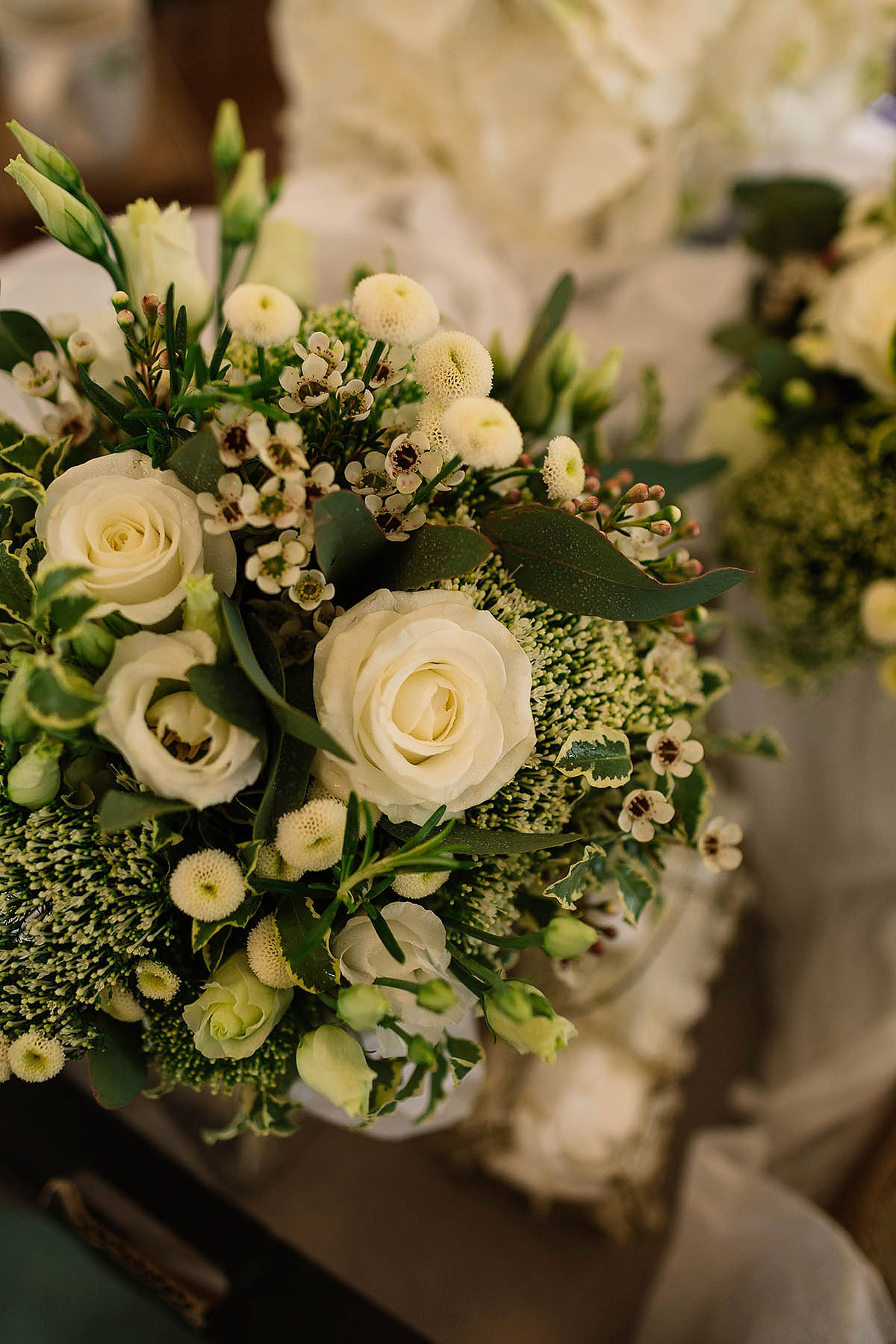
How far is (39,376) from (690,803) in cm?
42

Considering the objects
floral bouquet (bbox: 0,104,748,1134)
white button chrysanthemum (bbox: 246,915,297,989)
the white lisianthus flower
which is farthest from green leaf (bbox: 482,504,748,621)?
the white lisianthus flower

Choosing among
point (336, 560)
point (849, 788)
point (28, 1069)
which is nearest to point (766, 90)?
point (849, 788)

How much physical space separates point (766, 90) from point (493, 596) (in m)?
0.93

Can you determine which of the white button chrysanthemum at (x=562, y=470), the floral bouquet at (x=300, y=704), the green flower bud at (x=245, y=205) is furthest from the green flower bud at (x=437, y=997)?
the green flower bud at (x=245, y=205)

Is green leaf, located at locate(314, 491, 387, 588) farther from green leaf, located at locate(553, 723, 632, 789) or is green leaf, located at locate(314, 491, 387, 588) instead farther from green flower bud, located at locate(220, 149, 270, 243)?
green flower bud, located at locate(220, 149, 270, 243)

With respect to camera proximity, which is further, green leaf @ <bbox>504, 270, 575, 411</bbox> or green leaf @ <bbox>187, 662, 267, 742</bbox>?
green leaf @ <bbox>504, 270, 575, 411</bbox>

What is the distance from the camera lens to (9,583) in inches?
15.8

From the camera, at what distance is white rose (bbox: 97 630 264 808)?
35 centimetres

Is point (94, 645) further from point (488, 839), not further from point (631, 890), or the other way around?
point (631, 890)

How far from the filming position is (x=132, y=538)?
38cm

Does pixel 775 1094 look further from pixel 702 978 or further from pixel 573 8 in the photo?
pixel 573 8

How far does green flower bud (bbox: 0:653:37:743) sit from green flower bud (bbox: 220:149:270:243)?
0.35m

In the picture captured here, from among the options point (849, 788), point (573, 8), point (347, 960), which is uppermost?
point (573, 8)

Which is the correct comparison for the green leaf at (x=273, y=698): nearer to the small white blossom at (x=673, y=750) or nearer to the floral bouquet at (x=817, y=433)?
the small white blossom at (x=673, y=750)
